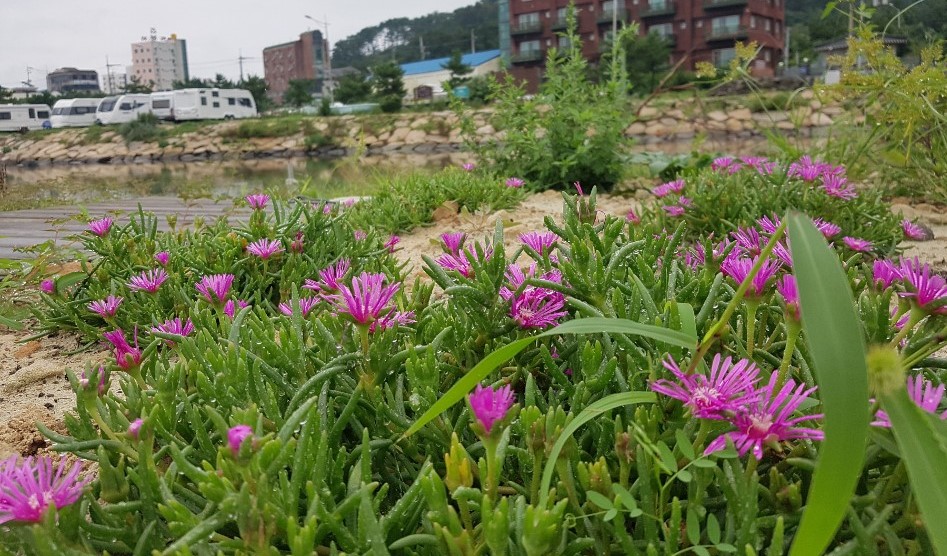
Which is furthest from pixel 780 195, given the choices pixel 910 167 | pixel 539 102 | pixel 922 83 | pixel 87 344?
pixel 539 102

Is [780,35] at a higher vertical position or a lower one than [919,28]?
higher

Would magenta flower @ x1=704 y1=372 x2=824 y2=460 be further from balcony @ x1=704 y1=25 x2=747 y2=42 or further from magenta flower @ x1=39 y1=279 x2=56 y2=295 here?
balcony @ x1=704 y1=25 x2=747 y2=42

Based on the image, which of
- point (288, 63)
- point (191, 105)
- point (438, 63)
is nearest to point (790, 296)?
point (191, 105)

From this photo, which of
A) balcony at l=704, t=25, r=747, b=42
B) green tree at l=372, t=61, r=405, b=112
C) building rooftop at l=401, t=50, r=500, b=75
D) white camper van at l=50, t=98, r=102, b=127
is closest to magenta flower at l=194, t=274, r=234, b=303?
green tree at l=372, t=61, r=405, b=112

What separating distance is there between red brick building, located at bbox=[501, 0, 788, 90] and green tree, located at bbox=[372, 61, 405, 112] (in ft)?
25.0

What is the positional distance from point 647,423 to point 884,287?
0.41 meters

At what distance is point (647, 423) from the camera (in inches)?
24.9

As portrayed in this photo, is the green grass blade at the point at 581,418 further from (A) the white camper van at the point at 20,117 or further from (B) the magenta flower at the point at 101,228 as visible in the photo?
(A) the white camper van at the point at 20,117

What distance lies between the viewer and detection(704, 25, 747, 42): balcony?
106 feet

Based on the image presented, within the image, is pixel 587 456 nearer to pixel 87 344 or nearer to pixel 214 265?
pixel 214 265

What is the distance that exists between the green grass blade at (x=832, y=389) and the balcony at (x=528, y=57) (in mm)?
39604

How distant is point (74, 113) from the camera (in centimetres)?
3391

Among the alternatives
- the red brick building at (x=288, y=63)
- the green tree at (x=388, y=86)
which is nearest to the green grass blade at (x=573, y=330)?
the green tree at (x=388, y=86)

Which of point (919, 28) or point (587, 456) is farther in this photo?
point (919, 28)
